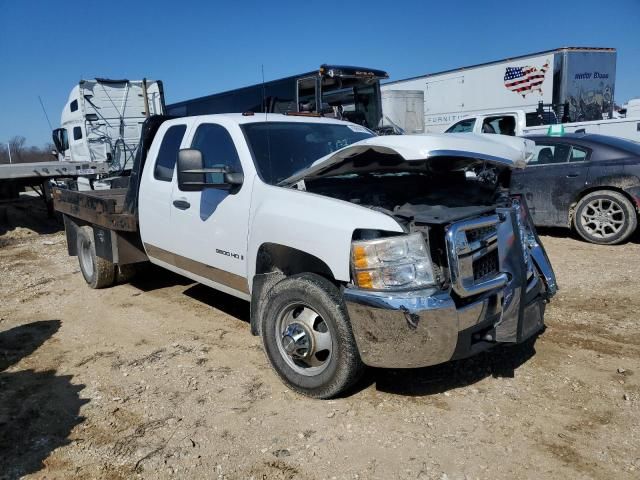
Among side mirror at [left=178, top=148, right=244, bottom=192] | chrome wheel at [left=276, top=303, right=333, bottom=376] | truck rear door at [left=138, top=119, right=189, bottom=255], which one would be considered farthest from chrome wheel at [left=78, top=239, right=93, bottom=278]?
chrome wheel at [left=276, top=303, right=333, bottom=376]

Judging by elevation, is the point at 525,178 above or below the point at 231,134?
below

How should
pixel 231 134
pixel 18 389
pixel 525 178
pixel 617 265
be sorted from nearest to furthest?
1. pixel 18 389
2. pixel 231 134
3. pixel 617 265
4. pixel 525 178

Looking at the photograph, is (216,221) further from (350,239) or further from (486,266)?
(486,266)

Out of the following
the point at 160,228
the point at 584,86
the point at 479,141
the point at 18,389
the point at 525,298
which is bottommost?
the point at 18,389

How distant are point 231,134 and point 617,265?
4.98 meters

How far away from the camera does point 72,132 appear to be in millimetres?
17000

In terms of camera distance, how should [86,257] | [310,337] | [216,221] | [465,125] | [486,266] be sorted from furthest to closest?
[465,125]
[86,257]
[216,221]
[310,337]
[486,266]

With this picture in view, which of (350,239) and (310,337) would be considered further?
(310,337)

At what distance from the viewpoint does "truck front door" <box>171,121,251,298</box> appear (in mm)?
3914

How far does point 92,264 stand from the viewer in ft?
20.9

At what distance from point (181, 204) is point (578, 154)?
6007 mm

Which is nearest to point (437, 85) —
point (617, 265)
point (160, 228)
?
point (617, 265)

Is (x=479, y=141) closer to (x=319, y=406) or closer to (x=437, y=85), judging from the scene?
(x=319, y=406)

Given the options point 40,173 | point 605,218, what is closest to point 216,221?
point 605,218
